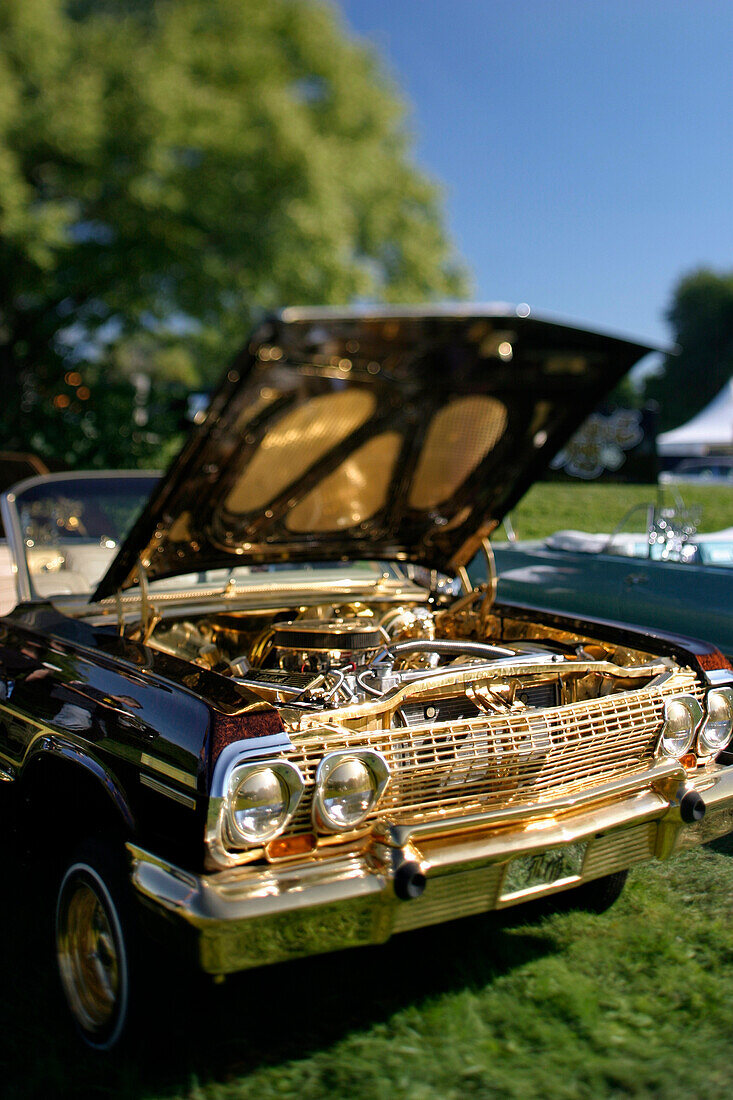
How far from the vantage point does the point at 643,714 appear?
2.85 meters

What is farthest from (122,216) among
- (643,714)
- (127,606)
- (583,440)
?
(643,714)

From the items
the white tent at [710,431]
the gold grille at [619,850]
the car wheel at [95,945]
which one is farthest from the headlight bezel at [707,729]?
the white tent at [710,431]

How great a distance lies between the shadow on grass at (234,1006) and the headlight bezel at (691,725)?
28.8 inches

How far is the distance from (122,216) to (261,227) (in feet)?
8.23

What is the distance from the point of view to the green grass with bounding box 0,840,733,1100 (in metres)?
2.34

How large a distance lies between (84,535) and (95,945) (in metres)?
2.15

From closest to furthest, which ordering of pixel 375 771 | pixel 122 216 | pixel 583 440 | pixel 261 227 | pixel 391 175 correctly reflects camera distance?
pixel 375 771 < pixel 583 440 < pixel 122 216 < pixel 261 227 < pixel 391 175

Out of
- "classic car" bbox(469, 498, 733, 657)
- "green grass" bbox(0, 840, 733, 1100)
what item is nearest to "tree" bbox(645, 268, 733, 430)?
"classic car" bbox(469, 498, 733, 657)

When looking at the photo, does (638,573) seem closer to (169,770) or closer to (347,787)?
(347,787)

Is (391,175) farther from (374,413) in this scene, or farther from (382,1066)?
(382,1066)

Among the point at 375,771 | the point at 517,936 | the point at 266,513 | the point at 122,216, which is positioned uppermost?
the point at 122,216

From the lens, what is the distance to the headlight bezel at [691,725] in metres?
2.90

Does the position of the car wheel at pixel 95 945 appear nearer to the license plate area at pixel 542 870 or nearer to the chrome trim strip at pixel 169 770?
the chrome trim strip at pixel 169 770

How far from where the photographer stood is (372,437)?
341cm
